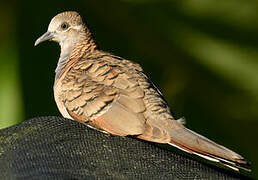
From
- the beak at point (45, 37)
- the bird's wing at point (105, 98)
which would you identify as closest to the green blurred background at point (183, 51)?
the beak at point (45, 37)

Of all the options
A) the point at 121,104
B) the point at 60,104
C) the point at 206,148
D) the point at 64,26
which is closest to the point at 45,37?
the point at 64,26

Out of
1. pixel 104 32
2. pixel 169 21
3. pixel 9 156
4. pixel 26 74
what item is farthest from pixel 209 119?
pixel 9 156

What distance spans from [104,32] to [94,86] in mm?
1172

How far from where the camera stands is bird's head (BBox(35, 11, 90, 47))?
4820 mm

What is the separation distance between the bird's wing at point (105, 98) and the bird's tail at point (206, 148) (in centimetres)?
25

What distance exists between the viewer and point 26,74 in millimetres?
4219

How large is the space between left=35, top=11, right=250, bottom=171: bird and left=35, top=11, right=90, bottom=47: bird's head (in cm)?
29

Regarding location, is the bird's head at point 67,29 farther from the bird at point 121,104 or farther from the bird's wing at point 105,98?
the bird's wing at point 105,98

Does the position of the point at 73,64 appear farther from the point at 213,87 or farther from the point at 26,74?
the point at 213,87

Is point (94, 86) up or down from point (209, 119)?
up

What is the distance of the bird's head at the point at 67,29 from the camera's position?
482 centimetres

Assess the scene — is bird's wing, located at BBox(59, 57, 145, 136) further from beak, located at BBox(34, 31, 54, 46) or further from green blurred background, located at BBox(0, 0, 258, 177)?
beak, located at BBox(34, 31, 54, 46)

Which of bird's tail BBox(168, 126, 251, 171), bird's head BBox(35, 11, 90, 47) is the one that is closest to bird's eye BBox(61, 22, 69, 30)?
bird's head BBox(35, 11, 90, 47)

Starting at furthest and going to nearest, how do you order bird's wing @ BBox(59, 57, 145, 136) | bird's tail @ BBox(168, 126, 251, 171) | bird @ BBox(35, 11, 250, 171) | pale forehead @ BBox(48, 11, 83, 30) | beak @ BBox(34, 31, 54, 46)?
pale forehead @ BBox(48, 11, 83, 30) → beak @ BBox(34, 31, 54, 46) → bird's wing @ BBox(59, 57, 145, 136) → bird @ BBox(35, 11, 250, 171) → bird's tail @ BBox(168, 126, 251, 171)
